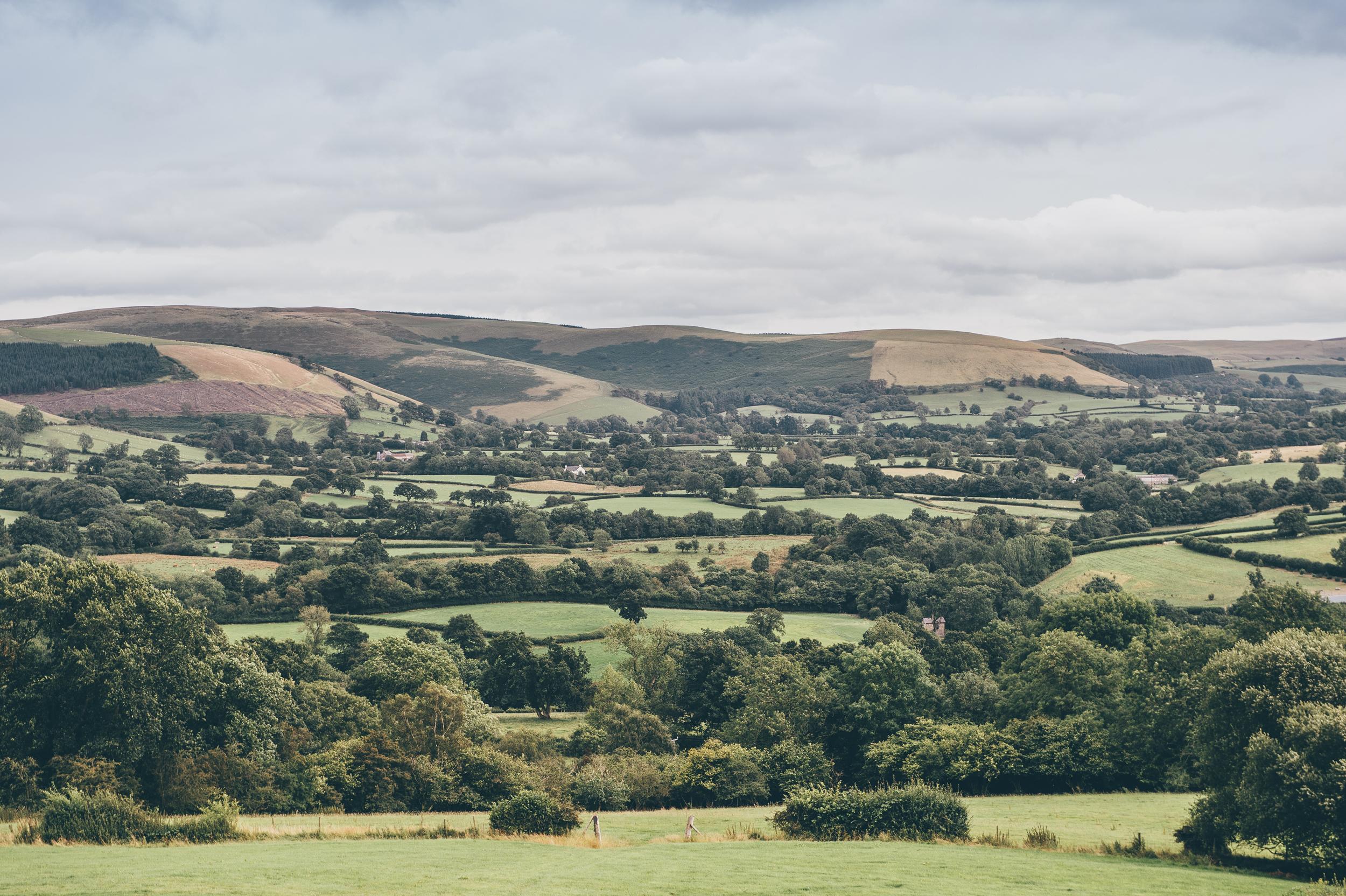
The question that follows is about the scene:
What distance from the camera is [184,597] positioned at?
9450 centimetres

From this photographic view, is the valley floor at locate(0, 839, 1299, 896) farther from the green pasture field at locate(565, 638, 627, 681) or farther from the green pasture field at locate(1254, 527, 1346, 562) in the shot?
the green pasture field at locate(1254, 527, 1346, 562)

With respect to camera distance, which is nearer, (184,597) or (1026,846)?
(1026,846)

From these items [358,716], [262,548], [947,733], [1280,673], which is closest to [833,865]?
[1280,673]

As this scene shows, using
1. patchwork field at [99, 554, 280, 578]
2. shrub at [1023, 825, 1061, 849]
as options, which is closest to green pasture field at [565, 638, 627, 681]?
patchwork field at [99, 554, 280, 578]

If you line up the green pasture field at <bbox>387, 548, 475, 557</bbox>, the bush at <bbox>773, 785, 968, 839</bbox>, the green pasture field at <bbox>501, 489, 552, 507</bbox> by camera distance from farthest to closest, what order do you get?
the green pasture field at <bbox>501, 489, 552, 507</bbox>
the green pasture field at <bbox>387, 548, 475, 557</bbox>
the bush at <bbox>773, 785, 968, 839</bbox>

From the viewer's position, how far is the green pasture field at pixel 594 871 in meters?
28.4

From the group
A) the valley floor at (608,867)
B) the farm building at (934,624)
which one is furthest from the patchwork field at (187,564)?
the valley floor at (608,867)

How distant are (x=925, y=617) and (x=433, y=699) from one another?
2363 inches

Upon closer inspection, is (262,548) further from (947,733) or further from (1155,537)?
(1155,537)

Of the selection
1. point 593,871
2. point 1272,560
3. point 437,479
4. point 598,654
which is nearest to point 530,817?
point 593,871

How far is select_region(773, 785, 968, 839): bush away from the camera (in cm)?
3822

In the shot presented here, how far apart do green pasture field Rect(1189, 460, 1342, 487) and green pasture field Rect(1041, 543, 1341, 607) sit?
47.2 meters

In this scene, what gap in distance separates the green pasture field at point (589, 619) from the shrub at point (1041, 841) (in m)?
53.2

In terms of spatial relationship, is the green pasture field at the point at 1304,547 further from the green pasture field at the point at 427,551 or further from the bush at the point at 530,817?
the bush at the point at 530,817
